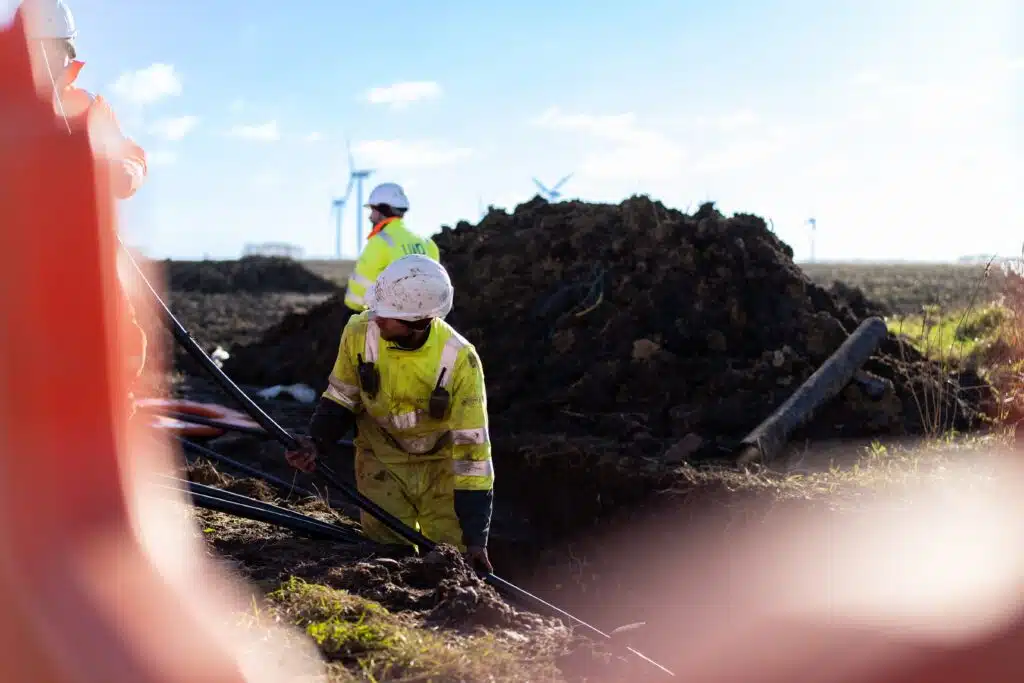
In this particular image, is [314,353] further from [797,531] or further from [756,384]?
[797,531]

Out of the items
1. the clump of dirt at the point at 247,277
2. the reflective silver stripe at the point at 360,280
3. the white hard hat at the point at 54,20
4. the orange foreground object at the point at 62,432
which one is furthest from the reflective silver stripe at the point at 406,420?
the clump of dirt at the point at 247,277

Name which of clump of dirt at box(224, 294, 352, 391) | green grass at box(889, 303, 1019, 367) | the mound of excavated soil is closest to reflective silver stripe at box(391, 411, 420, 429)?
the mound of excavated soil

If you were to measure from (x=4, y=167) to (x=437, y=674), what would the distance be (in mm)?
2205

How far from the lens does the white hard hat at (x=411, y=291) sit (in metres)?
4.82

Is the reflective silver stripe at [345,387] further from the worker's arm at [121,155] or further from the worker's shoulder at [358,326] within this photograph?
the worker's arm at [121,155]

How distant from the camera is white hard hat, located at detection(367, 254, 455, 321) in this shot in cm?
482

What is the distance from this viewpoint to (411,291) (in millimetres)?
4816

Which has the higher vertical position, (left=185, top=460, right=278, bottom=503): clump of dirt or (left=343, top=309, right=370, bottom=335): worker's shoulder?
(left=343, top=309, right=370, bottom=335): worker's shoulder

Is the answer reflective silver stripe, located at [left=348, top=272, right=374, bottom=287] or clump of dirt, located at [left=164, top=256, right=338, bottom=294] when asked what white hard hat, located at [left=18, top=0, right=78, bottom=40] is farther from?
clump of dirt, located at [left=164, top=256, right=338, bottom=294]

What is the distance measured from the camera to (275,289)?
37.3 metres

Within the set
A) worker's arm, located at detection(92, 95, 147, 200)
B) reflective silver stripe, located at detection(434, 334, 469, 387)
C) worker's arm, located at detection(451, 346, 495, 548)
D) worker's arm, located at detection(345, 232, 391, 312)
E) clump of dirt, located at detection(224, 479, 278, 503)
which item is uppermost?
worker's arm, located at detection(92, 95, 147, 200)

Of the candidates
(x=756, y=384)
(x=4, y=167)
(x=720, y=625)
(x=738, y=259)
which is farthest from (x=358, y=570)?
(x=738, y=259)

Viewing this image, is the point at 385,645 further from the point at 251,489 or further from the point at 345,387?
the point at 251,489

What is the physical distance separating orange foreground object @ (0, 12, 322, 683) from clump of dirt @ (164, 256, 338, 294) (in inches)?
1323
